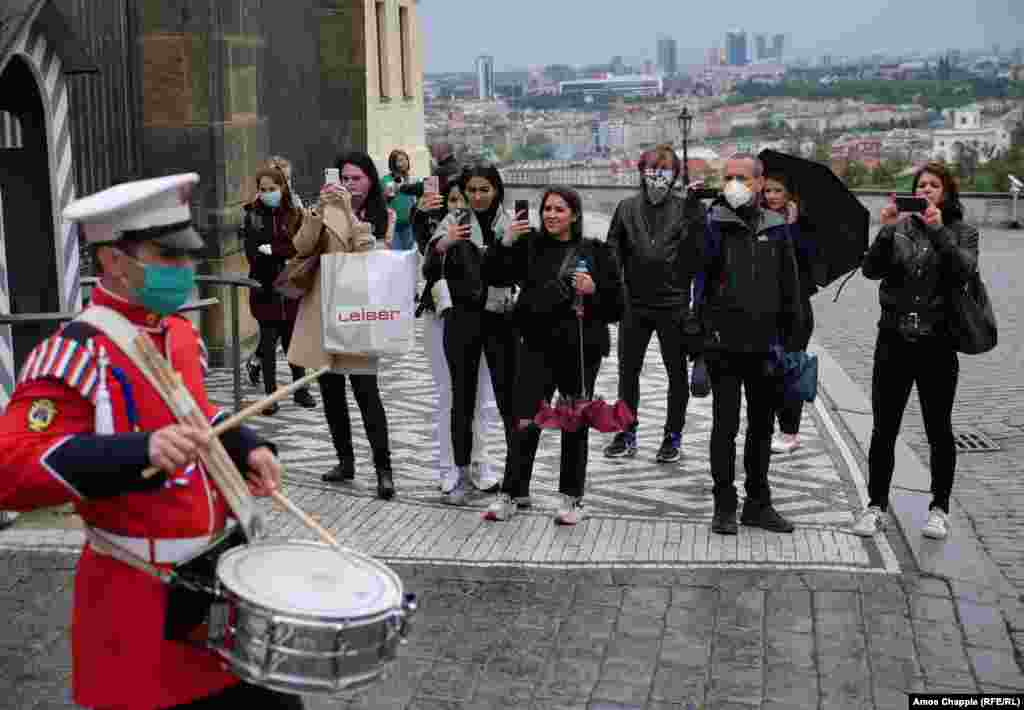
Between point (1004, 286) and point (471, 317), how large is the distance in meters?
14.4

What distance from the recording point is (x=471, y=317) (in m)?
8.76

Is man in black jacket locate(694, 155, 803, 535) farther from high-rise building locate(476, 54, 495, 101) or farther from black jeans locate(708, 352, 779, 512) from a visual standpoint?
high-rise building locate(476, 54, 495, 101)

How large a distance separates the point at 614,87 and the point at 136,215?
120 metres

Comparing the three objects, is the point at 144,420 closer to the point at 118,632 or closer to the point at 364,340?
the point at 118,632

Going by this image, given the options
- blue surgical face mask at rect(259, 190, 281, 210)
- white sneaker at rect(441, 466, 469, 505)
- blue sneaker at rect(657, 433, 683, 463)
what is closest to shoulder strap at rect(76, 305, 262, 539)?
white sneaker at rect(441, 466, 469, 505)

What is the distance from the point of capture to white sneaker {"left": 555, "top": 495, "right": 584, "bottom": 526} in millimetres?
8305

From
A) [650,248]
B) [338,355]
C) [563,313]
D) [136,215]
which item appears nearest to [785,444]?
[650,248]

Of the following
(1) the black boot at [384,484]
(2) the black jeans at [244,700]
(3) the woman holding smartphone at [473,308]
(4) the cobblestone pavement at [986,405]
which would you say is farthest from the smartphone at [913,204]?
(2) the black jeans at [244,700]

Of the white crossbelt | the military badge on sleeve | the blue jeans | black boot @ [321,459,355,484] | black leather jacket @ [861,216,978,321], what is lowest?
black boot @ [321,459,355,484]

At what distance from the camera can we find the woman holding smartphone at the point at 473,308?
8.65m

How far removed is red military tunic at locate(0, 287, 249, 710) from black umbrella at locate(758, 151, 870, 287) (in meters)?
5.40

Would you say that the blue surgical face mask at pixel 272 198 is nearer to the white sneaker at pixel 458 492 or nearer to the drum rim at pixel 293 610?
A: the white sneaker at pixel 458 492

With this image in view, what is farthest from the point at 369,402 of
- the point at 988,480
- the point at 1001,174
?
the point at 1001,174

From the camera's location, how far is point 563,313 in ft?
26.9
